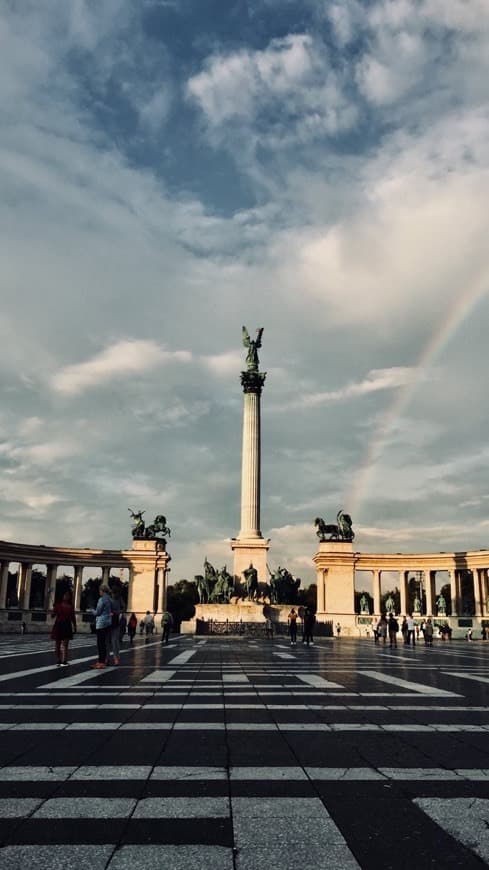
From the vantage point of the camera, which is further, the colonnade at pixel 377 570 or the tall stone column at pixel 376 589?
the tall stone column at pixel 376 589

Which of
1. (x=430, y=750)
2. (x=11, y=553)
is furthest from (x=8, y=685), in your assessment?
(x=11, y=553)

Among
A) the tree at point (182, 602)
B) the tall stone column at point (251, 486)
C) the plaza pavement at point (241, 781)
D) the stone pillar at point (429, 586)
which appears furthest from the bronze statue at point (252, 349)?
the plaza pavement at point (241, 781)

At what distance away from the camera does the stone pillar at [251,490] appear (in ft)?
252

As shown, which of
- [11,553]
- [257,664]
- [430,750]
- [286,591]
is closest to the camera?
[430,750]

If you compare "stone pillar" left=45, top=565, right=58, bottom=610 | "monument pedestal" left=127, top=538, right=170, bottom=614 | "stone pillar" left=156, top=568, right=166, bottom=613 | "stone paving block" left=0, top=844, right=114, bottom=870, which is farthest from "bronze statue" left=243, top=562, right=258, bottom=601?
"stone paving block" left=0, top=844, right=114, bottom=870

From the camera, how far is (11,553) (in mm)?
92312

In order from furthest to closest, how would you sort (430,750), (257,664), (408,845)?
(257,664) < (430,750) < (408,845)

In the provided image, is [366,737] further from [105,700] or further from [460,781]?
[105,700]

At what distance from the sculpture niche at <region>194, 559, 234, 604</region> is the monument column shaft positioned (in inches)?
197

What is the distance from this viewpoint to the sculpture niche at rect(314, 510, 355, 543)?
96125mm

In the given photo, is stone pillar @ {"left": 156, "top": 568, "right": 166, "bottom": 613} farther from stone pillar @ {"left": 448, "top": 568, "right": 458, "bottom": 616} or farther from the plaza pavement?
the plaza pavement

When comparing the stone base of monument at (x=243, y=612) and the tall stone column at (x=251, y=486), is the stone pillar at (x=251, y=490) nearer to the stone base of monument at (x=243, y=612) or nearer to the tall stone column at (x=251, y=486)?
the tall stone column at (x=251, y=486)

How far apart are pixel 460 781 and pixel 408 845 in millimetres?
2079

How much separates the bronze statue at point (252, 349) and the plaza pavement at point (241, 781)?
7613 cm
